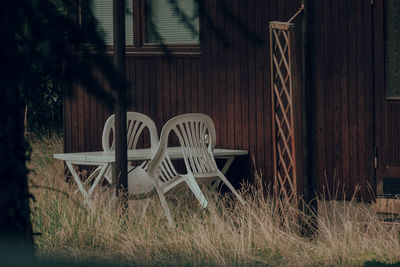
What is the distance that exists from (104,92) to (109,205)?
2946mm

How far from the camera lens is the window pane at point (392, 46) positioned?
8.89 metres

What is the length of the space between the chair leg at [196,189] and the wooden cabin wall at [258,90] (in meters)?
1.41

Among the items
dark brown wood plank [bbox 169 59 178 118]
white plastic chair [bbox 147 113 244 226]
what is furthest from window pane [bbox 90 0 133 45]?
white plastic chair [bbox 147 113 244 226]

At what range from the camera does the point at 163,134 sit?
6.26 m

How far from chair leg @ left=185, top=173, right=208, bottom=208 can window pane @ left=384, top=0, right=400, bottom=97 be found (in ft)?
12.5

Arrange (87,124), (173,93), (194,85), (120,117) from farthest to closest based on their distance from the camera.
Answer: (87,124), (173,93), (194,85), (120,117)

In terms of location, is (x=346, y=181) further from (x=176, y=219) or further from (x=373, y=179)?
(x=176, y=219)

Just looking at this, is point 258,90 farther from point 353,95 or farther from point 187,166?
point 187,166

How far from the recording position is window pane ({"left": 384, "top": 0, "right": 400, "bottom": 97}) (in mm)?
8891

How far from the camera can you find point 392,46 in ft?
29.7

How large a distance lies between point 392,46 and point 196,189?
413 cm

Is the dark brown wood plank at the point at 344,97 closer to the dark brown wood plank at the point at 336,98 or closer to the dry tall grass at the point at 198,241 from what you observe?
the dark brown wood plank at the point at 336,98

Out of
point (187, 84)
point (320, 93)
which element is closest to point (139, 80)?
point (187, 84)

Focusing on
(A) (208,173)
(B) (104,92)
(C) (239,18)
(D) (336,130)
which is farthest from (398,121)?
(B) (104,92)
